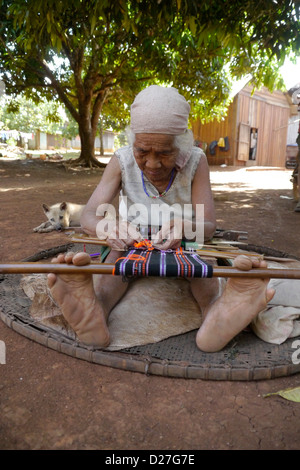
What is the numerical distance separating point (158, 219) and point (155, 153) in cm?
52

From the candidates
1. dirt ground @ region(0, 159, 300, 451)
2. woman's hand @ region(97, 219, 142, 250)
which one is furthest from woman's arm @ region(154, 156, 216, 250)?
dirt ground @ region(0, 159, 300, 451)

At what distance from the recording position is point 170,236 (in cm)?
197

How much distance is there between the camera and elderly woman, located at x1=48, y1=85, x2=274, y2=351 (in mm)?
1720

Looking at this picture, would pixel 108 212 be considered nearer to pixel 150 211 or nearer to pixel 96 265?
pixel 150 211

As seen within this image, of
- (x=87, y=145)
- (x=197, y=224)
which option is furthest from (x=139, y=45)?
(x=197, y=224)

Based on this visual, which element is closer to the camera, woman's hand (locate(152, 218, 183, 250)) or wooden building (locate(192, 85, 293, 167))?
woman's hand (locate(152, 218, 183, 250))

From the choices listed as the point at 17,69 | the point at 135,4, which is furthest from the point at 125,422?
the point at 17,69

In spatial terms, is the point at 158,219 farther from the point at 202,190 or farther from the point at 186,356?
the point at 186,356

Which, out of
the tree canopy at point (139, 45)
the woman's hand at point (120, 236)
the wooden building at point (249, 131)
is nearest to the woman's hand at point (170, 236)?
the woman's hand at point (120, 236)

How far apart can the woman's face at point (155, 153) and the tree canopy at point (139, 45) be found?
1772mm

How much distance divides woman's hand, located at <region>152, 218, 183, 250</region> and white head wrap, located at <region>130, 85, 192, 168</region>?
489 millimetres

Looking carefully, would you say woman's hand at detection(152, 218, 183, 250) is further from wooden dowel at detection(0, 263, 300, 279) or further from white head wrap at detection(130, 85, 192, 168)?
white head wrap at detection(130, 85, 192, 168)
